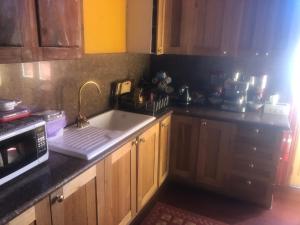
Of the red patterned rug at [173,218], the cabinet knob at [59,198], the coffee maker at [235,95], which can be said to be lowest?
the red patterned rug at [173,218]

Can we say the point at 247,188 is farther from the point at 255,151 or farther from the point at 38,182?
the point at 38,182

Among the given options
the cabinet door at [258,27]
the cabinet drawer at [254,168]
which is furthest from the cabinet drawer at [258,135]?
the cabinet door at [258,27]

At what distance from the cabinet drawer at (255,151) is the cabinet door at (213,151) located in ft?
0.28

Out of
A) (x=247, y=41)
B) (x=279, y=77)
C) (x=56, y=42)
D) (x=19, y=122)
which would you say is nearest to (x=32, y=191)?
(x=19, y=122)

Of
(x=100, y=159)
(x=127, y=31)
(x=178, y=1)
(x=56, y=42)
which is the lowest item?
(x=100, y=159)

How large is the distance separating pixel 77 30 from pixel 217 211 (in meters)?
1.89

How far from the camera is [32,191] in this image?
102 cm

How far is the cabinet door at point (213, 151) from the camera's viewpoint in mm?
2211

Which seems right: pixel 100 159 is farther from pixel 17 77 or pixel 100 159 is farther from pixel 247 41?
pixel 247 41

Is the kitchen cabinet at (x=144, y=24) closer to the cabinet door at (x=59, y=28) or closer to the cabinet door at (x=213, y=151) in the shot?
the cabinet door at (x=213, y=151)

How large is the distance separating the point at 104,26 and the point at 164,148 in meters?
1.21

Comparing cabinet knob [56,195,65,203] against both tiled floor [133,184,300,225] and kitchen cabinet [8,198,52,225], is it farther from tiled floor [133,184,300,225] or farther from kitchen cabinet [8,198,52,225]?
tiled floor [133,184,300,225]

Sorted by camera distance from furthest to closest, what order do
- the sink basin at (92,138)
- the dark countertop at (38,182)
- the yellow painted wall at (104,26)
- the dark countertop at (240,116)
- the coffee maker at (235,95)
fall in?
the coffee maker at (235,95) → the dark countertop at (240,116) → the yellow painted wall at (104,26) → the sink basin at (92,138) → the dark countertop at (38,182)

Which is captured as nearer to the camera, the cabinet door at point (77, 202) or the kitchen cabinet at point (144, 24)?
the cabinet door at point (77, 202)
